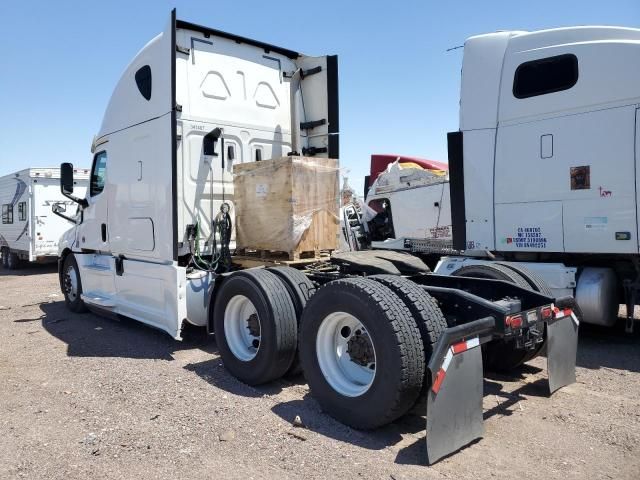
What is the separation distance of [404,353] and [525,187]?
4.21 metres

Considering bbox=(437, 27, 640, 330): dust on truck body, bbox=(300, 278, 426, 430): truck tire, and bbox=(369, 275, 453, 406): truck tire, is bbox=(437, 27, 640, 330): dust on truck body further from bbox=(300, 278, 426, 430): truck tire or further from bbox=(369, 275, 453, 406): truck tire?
bbox=(300, 278, 426, 430): truck tire

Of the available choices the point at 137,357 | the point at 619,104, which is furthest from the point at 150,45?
the point at 619,104

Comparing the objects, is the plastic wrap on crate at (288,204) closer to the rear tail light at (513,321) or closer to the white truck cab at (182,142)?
the white truck cab at (182,142)

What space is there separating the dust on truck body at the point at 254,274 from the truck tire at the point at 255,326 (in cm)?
1

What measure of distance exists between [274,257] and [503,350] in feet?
8.83

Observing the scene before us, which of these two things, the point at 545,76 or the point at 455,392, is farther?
the point at 545,76

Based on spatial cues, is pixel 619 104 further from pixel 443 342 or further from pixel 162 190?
pixel 162 190

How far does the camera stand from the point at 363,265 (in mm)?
5234

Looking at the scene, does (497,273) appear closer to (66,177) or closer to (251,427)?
(251,427)

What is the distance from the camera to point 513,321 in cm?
377

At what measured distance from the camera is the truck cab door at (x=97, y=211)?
25.6ft

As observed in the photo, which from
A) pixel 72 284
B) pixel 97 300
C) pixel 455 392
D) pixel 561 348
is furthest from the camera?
pixel 72 284

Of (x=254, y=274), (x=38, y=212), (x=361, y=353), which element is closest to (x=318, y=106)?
(x=254, y=274)

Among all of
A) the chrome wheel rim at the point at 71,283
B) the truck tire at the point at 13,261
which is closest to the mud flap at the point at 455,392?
the chrome wheel rim at the point at 71,283
